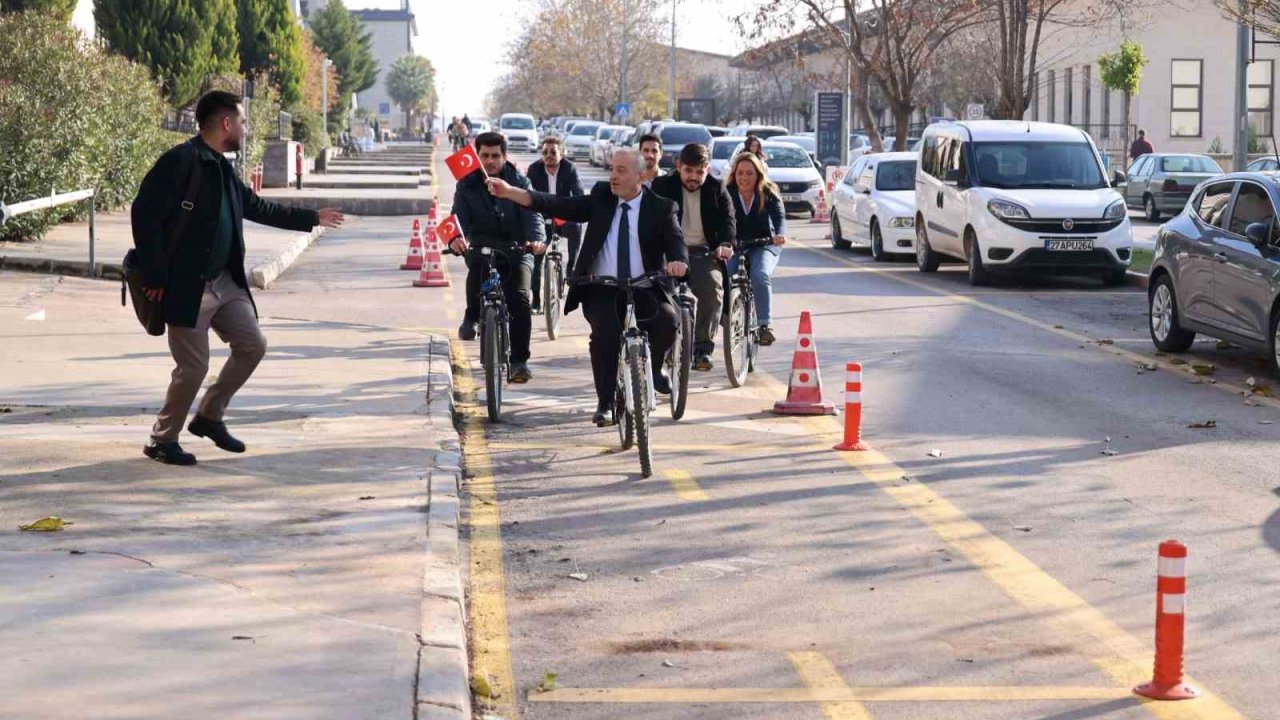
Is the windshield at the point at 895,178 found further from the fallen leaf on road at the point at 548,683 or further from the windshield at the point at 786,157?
the fallen leaf on road at the point at 548,683

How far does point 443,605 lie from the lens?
22.3 feet

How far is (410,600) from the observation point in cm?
682

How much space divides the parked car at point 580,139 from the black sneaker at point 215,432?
64.0 metres

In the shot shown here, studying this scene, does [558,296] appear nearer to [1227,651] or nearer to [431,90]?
[1227,651]

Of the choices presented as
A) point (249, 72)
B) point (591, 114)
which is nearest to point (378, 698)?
point (249, 72)

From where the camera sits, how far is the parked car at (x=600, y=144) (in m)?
66.9

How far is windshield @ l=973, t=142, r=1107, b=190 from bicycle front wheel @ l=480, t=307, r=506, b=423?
12268 millimetres

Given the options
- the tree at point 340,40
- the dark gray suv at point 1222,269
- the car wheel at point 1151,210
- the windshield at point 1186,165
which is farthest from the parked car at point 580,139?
the dark gray suv at point 1222,269

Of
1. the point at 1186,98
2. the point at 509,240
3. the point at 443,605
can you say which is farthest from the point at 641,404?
the point at 1186,98

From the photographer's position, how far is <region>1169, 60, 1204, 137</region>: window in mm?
59125

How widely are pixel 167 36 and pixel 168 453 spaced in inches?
1358

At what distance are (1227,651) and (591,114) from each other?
115m

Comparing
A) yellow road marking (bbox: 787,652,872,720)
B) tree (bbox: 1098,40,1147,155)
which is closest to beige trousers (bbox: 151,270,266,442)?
yellow road marking (bbox: 787,652,872,720)

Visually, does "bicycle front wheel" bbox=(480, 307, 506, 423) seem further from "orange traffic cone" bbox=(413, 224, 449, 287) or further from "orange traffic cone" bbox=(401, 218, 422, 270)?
"orange traffic cone" bbox=(401, 218, 422, 270)
